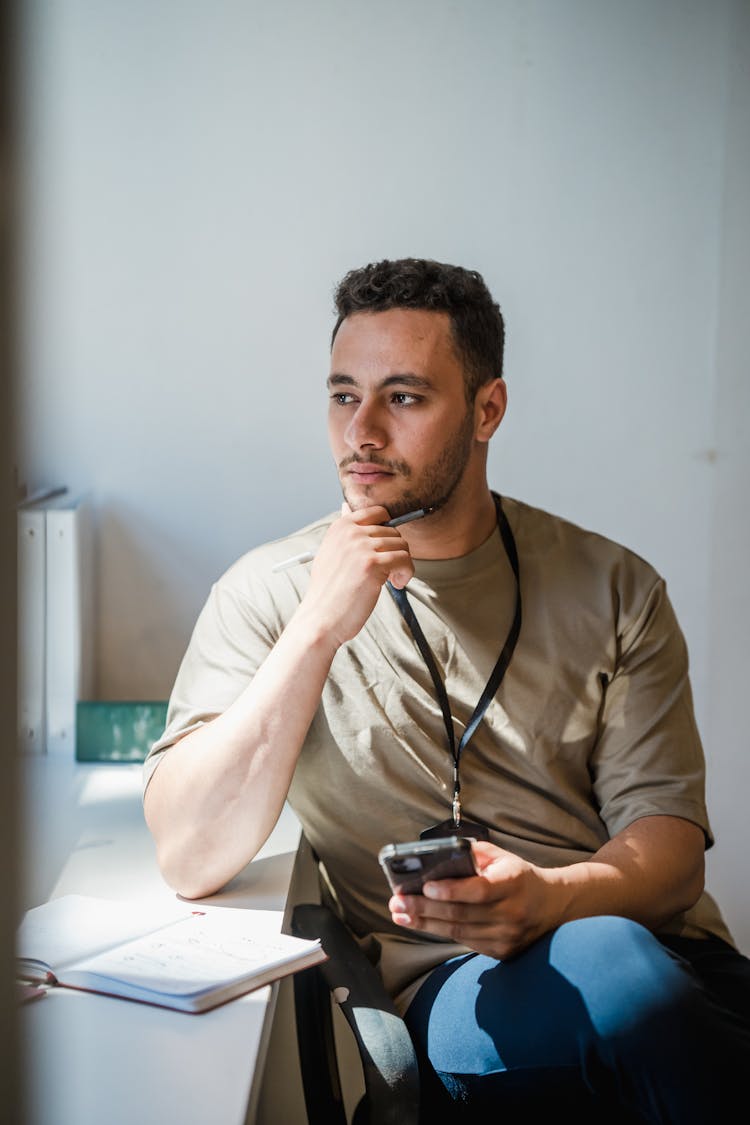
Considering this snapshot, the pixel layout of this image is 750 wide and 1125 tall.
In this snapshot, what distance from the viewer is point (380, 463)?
1.68 meters

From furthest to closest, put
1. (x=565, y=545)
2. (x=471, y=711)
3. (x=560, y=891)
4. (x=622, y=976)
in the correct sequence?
(x=565, y=545), (x=471, y=711), (x=560, y=891), (x=622, y=976)

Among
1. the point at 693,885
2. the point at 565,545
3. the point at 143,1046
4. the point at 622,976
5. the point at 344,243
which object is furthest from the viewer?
the point at 344,243

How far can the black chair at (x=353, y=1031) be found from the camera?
1.26 m

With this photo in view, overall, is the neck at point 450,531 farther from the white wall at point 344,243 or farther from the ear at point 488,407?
the white wall at point 344,243

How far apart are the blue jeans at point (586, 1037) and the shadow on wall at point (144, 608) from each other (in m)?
1.14

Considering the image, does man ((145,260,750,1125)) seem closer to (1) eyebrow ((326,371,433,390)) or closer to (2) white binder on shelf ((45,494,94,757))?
(1) eyebrow ((326,371,433,390))

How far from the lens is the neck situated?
1.74 metres

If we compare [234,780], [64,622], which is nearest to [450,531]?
[234,780]

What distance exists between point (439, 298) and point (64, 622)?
966mm

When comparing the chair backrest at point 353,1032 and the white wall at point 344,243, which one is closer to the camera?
the chair backrest at point 353,1032

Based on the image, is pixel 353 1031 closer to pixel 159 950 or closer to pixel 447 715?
pixel 159 950

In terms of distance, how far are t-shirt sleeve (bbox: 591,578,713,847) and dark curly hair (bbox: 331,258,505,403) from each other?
0.44m

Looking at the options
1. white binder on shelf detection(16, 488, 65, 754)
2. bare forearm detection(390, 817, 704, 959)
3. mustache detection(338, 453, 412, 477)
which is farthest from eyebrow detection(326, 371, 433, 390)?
white binder on shelf detection(16, 488, 65, 754)

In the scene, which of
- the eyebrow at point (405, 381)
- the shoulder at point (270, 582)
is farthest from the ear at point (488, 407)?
the shoulder at point (270, 582)
